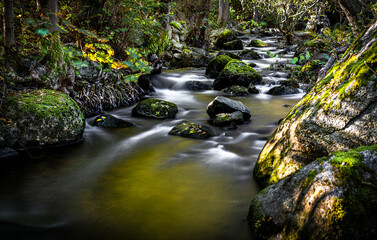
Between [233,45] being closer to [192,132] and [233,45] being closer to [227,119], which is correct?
[227,119]

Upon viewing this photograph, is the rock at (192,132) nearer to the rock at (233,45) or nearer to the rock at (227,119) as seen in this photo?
the rock at (227,119)

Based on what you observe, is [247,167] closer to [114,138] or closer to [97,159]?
[97,159]

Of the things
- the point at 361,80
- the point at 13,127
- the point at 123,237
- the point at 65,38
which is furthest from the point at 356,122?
the point at 65,38

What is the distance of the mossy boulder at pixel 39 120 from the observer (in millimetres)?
4070

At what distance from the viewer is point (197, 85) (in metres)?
11.1

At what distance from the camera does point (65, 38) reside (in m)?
7.39

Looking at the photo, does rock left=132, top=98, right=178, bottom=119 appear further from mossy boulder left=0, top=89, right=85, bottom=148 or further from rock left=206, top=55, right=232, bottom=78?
rock left=206, top=55, right=232, bottom=78

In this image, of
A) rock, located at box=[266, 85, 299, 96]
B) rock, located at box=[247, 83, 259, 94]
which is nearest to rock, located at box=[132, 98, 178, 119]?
rock, located at box=[247, 83, 259, 94]

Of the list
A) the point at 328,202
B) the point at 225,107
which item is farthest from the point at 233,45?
the point at 328,202

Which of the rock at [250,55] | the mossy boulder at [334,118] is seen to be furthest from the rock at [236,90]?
the rock at [250,55]

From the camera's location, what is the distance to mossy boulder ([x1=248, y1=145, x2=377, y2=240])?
5.48ft

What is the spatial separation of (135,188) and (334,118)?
7.97 ft

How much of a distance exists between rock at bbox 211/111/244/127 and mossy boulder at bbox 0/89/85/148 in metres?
2.99

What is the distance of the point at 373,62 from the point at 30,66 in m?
5.77
